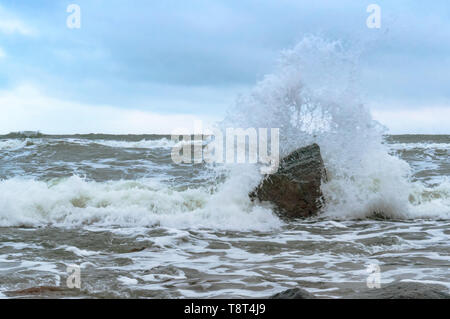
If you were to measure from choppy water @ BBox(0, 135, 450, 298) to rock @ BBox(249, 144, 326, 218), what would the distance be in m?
0.22

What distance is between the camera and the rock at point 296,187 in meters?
7.30

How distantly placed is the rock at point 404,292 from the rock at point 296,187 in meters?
3.83

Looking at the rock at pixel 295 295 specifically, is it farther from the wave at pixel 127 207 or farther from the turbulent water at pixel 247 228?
the wave at pixel 127 207

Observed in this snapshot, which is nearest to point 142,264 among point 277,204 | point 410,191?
point 277,204

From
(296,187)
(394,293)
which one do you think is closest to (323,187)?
(296,187)

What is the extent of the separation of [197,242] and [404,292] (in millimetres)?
3087

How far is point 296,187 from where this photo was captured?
7305 millimetres

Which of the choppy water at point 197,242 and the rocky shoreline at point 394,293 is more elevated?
the rocky shoreline at point 394,293

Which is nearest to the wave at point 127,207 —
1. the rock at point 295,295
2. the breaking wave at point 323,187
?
the breaking wave at point 323,187

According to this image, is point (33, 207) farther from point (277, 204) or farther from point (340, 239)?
point (340, 239)

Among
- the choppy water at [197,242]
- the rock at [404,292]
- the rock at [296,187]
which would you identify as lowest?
the choppy water at [197,242]

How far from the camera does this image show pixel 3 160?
13.9 m

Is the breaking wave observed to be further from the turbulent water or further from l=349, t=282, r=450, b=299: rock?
l=349, t=282, r=450, b=299: rock

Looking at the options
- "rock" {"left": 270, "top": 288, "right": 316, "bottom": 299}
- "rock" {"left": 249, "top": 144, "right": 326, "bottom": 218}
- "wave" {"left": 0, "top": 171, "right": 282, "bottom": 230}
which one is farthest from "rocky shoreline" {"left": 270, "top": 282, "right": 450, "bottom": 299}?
"rock" {"left": 249, "top": 144, "right": 326, "bottom": 218}
